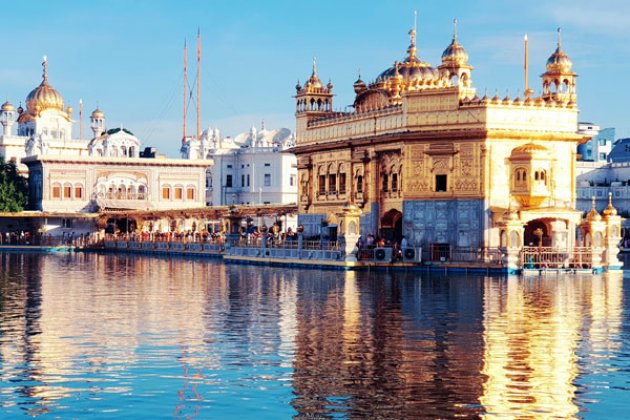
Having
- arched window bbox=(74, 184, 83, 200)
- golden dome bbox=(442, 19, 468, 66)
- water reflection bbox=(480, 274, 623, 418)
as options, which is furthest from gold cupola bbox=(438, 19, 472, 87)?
arched window bbox=(74, 184, 83, 200)

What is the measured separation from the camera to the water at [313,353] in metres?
14.6

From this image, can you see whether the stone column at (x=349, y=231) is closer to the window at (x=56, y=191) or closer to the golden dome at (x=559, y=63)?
the golden dome at (x=559, y=63)

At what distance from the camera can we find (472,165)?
1860 inches

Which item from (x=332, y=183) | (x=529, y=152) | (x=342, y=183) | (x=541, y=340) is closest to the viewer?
(x=541, y=340)

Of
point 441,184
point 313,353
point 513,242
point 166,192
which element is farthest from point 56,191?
point 313,353

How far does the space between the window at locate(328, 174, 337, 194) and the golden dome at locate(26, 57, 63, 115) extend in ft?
183

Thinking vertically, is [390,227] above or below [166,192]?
below

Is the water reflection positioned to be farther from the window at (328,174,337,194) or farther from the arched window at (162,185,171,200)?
the arched window at (162,185,171,200)

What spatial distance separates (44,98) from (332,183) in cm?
5641

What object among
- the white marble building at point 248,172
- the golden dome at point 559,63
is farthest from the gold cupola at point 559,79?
the white marble building at point 248,172

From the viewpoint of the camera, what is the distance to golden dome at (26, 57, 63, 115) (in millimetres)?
106312

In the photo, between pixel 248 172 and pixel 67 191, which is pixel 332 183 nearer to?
pixel 67 191

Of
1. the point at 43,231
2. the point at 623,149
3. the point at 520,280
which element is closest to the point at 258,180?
the point at 43,231

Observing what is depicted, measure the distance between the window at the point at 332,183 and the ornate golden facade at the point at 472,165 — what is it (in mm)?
3594
